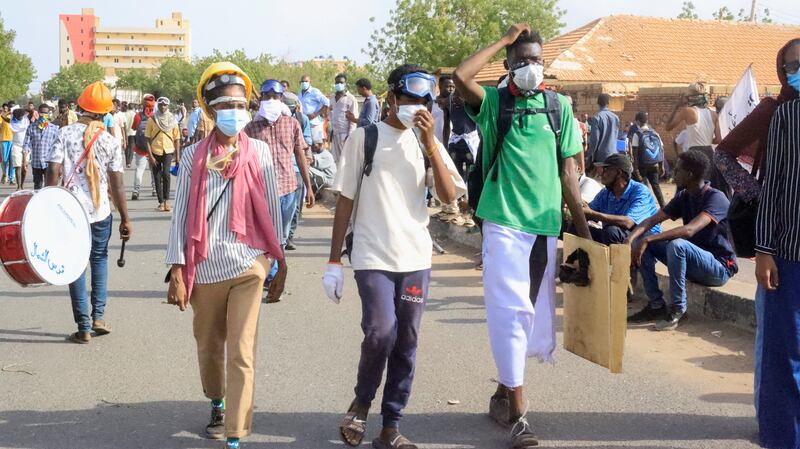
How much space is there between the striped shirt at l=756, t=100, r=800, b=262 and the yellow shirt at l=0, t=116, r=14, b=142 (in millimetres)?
21243

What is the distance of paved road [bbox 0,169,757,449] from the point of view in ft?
16.5

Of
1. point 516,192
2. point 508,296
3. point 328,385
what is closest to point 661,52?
point 328,385

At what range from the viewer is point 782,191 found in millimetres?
4133

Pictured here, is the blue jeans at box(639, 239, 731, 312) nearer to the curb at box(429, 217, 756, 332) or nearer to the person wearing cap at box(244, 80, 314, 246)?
the curb at box(429, 217, 756, 332)

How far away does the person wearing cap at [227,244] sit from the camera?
462 centimetres

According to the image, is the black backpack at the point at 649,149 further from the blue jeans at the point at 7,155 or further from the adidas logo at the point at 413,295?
the blue jeans at the point at 7,155

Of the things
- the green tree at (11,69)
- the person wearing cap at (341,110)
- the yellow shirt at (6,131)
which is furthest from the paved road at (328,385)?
the green tree at (11,69)

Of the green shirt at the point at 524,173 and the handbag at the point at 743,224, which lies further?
the green shirt at the point at 524,173

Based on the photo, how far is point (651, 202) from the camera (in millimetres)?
7809

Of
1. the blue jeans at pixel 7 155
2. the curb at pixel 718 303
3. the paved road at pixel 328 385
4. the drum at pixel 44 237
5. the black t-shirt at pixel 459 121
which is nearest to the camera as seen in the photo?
the paved road at pixel 328 385

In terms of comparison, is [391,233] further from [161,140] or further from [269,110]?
[161,140]

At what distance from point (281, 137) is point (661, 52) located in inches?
1073

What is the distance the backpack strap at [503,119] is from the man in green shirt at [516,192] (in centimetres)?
1

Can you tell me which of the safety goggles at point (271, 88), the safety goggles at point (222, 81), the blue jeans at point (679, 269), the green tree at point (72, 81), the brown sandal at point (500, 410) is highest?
the green tree at point (72, 81)
